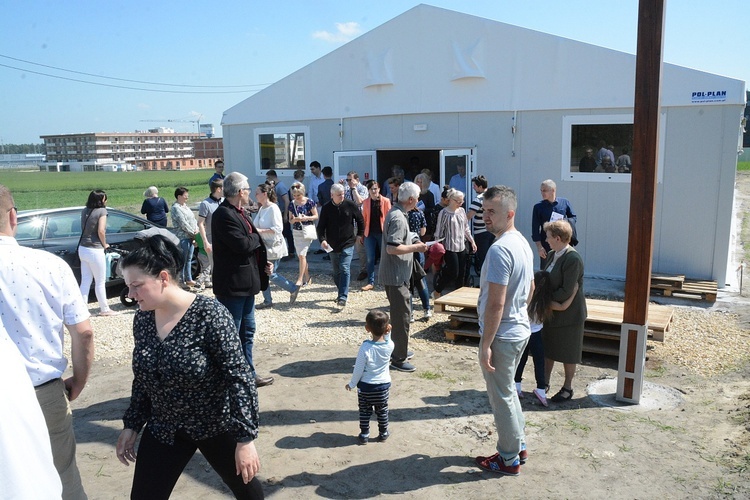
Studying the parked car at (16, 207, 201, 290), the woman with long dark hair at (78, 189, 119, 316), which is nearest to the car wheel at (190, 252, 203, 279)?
the parked car at (16, 207, 201, 290)

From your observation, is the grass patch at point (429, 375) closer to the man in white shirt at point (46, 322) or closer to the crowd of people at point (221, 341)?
the crowd of people at point (221, 341)

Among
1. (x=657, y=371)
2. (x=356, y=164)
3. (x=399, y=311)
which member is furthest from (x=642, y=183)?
(x=356, y=164)

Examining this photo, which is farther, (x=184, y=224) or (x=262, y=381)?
(x=184, y=224)

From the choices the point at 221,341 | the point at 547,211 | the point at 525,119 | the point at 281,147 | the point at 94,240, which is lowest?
the point at 94,240

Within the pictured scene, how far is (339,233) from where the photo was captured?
8.70 metres

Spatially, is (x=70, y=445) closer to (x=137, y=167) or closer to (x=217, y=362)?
(x=217, y=362)

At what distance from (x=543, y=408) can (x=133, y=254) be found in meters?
3.83

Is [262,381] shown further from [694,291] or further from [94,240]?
[694,291]

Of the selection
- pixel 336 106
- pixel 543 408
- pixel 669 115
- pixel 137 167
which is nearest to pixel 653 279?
pixel 669 115

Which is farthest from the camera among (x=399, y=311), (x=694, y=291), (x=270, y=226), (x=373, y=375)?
(x=694, y=291)

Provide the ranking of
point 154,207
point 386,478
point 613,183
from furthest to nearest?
point 154,207 < point 613,183 < point 386,478

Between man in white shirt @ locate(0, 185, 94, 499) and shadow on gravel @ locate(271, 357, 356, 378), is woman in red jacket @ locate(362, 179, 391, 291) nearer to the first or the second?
shadow on gravel @ locate(271, 357, 356, 378)

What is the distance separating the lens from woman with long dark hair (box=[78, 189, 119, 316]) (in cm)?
800

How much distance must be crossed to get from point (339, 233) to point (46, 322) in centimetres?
592
